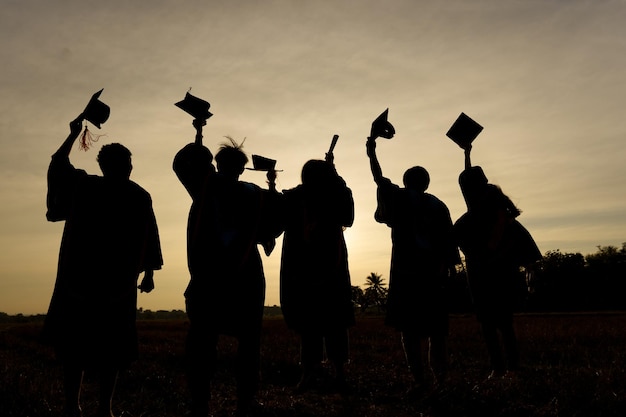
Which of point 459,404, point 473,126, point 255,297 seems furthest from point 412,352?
point 473,126

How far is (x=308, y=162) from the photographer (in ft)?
19.7

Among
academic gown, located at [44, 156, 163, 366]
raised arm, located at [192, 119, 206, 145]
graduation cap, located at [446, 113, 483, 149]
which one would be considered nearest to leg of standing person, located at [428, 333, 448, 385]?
graduation cap, located at [446, 113, 483, 149]

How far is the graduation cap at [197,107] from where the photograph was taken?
489 cm

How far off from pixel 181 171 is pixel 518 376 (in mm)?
4196

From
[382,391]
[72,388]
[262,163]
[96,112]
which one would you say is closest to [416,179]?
[262,163]

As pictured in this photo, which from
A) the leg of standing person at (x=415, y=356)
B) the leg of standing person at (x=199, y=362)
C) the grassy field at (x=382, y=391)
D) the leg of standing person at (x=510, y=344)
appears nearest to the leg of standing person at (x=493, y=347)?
the leg of standing person at (x=510, y=344)

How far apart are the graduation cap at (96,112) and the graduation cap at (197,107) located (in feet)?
2.45

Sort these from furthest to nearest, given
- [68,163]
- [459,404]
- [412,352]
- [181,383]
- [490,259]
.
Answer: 1. [181,383]
2. [490,259]
3. [412,352]
4. [459,404]
5. [68,163]

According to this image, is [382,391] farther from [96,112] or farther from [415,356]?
[96,112]

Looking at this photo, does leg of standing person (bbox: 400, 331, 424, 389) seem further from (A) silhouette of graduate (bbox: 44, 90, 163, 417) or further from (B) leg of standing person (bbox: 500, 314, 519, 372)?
(A) silhouette of graduate (bbox: 44, 90, 163, 417)

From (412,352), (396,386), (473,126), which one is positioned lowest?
(396,386)

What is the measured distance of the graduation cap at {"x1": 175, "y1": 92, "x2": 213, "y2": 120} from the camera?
4.89 m

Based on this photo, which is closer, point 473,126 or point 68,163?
point 68,163

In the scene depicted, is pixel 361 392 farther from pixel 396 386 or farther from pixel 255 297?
pixel 255 297
